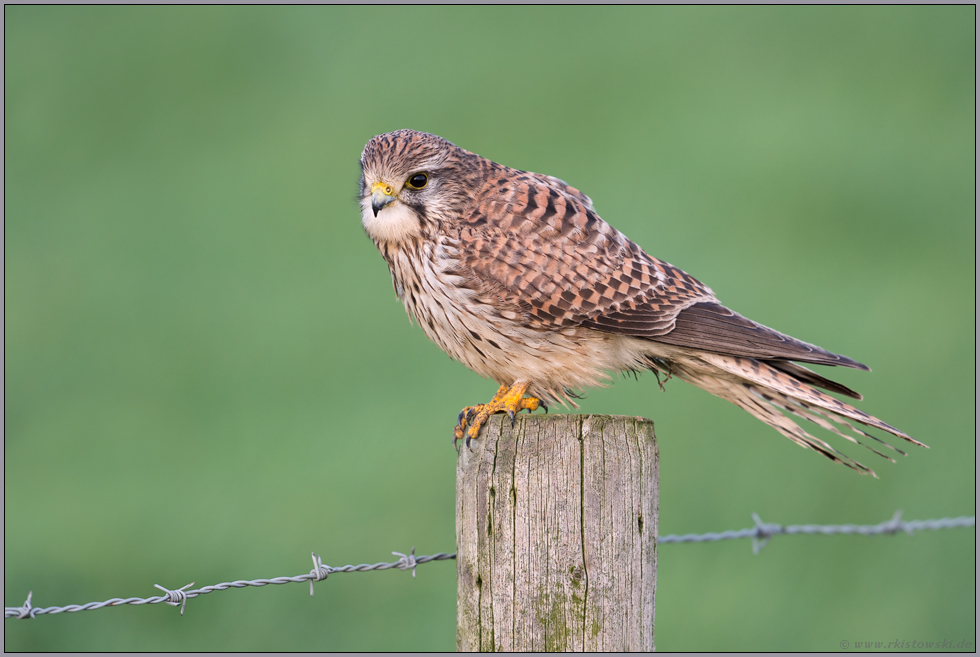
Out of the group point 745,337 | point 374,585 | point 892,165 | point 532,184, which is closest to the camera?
point 745,337

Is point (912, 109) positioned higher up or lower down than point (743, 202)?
higher up

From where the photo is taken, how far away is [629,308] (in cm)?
333

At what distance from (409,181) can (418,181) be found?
0.04 m

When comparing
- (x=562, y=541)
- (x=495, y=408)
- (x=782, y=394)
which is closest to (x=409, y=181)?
(x=495, y=408)

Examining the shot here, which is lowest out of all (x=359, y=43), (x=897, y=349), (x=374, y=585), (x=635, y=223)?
(x=374, y=585)

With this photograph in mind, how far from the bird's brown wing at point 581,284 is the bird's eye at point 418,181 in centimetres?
25

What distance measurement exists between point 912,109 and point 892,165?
1.40 meters

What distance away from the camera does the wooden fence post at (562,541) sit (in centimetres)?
229

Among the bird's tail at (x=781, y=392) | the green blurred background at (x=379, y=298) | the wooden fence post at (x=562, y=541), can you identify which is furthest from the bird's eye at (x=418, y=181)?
the green blurred background at (x=379, y=298)

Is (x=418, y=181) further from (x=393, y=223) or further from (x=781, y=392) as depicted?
(x=781, y=392)

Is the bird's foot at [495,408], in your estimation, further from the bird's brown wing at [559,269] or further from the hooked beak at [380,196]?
the hooked beak at [380,196]

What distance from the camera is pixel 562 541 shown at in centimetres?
230

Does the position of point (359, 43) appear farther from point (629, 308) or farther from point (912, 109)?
point (629, 308)

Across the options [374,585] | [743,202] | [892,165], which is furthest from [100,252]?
[892,165]
